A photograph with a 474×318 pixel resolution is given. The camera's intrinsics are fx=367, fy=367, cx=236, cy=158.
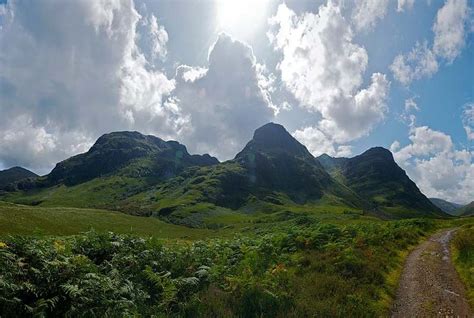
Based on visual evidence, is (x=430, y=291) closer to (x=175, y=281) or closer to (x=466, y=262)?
(x=466, y=262)

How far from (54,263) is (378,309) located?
34.2 feet

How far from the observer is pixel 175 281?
11.4 meters

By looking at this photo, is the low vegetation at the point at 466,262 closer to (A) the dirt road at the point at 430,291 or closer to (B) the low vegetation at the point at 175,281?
(A) the dirt road at the point at 430,291

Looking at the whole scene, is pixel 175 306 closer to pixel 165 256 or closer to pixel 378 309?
pixel 165 256

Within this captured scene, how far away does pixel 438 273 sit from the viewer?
757 inches

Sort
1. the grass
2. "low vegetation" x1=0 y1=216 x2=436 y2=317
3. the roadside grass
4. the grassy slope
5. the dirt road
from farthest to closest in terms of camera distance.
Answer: the grassy slope
the roadside grass
the dirt road
the grass
"low vegetation" x1=0 y1=216 x2=436 y2=317

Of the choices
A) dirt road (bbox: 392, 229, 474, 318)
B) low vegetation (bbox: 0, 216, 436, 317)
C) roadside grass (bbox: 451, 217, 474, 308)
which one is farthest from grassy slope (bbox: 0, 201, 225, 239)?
roadside grass (bbox: 451, 217, 474, 308)

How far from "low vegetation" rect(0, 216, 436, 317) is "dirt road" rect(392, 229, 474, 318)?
671 millimetres

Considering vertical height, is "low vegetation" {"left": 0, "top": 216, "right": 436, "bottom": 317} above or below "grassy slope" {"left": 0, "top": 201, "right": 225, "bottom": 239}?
below

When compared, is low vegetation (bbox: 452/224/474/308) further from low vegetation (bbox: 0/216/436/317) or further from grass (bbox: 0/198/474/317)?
low vegetation (bbox: 0/216/436/317)

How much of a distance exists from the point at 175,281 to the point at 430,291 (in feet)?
36.5

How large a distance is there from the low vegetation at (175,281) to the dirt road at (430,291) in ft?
2.20

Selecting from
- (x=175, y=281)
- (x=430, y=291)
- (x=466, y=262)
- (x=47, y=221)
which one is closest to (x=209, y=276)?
(x=175, y=281)

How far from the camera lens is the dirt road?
519 inches
